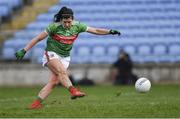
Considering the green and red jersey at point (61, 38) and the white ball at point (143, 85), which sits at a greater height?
the green and red jersey at point (61, 38)

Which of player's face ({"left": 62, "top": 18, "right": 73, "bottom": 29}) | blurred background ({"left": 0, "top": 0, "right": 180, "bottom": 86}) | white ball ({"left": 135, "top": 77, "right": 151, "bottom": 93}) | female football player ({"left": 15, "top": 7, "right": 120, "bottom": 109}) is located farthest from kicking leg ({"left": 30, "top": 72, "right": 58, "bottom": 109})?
blurred background ({"left": 0, "top": 0, "right": 180, "bottom": 86})

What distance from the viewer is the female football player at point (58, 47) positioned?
44.7ft

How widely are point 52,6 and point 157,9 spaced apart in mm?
5409

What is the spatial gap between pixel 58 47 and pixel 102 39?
17.4 metres

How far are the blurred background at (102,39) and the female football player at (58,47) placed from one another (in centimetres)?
1497

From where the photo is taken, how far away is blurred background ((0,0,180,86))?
1147 inches

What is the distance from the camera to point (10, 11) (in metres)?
33.0

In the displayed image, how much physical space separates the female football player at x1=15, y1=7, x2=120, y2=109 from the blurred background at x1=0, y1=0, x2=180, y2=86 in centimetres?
1497

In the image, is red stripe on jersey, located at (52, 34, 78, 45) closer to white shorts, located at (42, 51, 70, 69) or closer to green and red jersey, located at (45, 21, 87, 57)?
green and red jersey, located at (45, 21, 87, 57)

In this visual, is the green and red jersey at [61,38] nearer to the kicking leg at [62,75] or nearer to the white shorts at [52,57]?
the white shorts at [52,57]

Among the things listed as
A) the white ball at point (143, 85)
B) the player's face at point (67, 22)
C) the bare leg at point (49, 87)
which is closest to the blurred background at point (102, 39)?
the white ball at point (143, 85)

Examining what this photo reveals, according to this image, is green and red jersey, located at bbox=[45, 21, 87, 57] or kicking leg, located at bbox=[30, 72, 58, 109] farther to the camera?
green and red jersey, located at bbox=[45, 21, 87, 57]

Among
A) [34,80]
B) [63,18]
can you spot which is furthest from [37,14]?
[63,18]

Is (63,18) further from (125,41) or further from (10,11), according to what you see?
(10,11)
